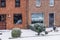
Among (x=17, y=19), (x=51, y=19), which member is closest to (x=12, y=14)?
(x=17, y=19)

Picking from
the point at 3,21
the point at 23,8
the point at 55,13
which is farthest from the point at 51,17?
the point at 3,21

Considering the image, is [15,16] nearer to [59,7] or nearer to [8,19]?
[8,19]

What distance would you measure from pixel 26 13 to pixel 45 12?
3.45m

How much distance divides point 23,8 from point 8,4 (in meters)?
2.82

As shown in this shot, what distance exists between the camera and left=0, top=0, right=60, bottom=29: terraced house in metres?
52.8

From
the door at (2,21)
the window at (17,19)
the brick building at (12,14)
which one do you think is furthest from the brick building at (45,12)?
the door at (2,21)

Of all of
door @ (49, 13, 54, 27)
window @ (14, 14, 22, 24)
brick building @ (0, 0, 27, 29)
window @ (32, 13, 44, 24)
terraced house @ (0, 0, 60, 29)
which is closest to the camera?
window @ (32, 13, 44, 24)

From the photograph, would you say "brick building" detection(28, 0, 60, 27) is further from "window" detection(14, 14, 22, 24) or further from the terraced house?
"window" detection(14, 14, 22, 24)

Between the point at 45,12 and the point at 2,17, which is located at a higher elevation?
the point at 45,12

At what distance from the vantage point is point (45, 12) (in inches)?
2089

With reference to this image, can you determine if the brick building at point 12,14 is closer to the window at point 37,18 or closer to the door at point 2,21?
the door at point 2,21

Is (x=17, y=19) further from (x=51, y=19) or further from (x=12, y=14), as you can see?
(x=51, y=19)

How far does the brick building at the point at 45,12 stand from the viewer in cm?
5259

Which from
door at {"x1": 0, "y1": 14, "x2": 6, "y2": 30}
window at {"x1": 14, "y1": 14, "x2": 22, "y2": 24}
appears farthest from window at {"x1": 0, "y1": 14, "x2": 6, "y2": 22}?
window at {"x1": 14, "y1": 14, "x2": 22, "y2": 24}
